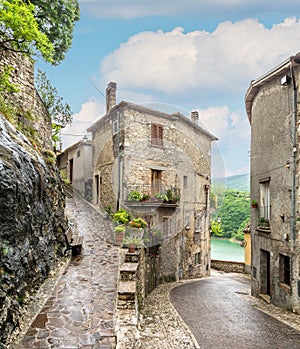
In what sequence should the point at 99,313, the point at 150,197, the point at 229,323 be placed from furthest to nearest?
the point at 150,197 → the point at 229,323 → the point at 99,313

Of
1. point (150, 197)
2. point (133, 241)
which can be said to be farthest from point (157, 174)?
point (133, 241)

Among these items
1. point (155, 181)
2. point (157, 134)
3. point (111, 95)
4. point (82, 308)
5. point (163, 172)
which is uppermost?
point (111, 95)

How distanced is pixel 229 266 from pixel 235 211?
1521cm

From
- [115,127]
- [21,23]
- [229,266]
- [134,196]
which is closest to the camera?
[21,23]

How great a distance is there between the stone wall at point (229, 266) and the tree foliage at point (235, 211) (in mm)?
13035

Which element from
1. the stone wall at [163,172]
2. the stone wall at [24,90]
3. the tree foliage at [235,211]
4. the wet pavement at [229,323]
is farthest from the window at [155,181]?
the tree foliage at [235,211]

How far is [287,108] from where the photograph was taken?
1087cm

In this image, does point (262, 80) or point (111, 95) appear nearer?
point (262, 80)

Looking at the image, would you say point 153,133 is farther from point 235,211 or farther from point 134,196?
point 235,211

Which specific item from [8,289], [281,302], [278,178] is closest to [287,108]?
[278,178]

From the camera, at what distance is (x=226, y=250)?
39.2m

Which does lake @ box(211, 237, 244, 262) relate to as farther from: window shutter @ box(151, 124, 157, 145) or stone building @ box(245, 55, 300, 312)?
stone building @ box(245, 55, 300, 312)

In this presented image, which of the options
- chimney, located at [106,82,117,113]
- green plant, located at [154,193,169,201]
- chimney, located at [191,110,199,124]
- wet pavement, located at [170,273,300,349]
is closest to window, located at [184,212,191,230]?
green plant, located at [154,193,169,201]

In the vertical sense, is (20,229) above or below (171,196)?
below
